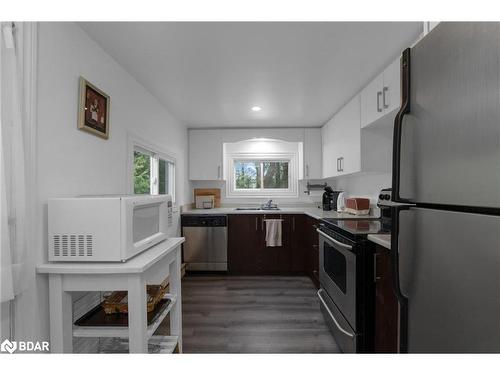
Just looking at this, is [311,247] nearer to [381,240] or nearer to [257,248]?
[257,248]

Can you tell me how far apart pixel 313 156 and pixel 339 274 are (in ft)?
8.10

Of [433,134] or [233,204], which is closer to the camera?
[433,134]

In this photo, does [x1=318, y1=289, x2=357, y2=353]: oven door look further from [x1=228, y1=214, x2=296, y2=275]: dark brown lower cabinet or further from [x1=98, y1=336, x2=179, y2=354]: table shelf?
[x1=228, y1=214, x2=296, y2=275]: dark brown lower cabinet

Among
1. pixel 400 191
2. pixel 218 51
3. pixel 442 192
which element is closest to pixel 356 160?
pixel 218 51

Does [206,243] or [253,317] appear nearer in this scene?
[253,317]

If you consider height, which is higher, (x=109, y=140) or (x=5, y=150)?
(x=109, y=140)

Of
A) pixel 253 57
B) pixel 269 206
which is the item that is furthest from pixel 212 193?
pixel 253 57

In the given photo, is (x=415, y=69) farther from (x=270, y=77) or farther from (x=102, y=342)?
(x=102, y=342)

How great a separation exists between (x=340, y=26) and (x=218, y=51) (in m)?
0.79

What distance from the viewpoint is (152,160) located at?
9.61ft

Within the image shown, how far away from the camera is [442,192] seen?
0.76m

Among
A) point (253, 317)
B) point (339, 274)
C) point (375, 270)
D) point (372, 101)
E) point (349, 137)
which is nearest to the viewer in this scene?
point (375, 270)

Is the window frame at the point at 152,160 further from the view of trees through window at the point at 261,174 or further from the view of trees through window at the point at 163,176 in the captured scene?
the view of trees through window at the point at 261,174

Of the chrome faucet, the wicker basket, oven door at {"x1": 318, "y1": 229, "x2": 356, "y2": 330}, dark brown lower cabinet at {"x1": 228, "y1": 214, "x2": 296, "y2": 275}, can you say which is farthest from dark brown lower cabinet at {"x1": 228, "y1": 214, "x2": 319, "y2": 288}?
the wicker basket
